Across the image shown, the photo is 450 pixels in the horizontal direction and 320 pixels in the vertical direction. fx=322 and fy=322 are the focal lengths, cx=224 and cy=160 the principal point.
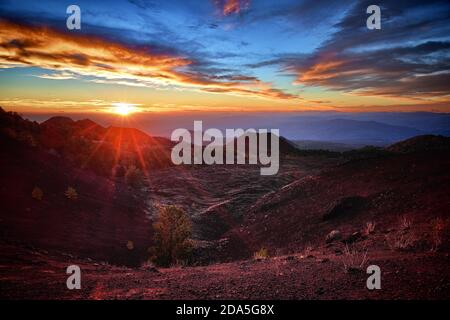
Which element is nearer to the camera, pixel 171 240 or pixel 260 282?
pixel 260 282

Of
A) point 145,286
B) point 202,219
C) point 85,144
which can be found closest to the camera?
point 145,286

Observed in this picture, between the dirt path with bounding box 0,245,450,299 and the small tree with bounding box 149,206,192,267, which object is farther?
the small tree with bounding box 149,206,192,267

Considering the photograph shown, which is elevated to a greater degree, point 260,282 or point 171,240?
point 260,282

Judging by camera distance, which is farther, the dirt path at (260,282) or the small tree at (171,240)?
the small tree at (171,240)

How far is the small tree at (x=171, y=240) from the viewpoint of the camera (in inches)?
648

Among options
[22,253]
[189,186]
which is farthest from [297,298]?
[189,186]

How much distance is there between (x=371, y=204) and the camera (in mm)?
17641

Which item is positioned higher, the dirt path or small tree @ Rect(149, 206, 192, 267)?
the dirt path

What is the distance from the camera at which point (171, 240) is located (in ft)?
56.2

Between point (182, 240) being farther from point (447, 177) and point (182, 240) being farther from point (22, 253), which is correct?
point (447, 177)

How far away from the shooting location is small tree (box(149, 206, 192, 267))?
1647 cm

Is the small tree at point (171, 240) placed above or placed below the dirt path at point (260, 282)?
below

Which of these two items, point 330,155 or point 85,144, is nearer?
point 85,144
